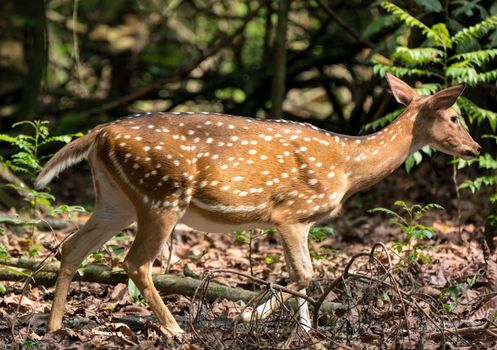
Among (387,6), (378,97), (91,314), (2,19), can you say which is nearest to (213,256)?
(91,314)

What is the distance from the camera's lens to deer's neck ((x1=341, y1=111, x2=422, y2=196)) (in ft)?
21.9

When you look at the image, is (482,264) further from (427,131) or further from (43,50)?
(43,50)

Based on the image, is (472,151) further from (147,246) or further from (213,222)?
(147,246)

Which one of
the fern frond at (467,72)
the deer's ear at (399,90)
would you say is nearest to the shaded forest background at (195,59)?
the fern frond at (467,72)

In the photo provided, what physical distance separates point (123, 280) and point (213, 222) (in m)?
0.99

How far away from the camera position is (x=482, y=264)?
23.5 feet

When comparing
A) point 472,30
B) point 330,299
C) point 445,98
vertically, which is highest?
point 472,30

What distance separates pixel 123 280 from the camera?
686 cm

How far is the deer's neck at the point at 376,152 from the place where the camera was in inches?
263

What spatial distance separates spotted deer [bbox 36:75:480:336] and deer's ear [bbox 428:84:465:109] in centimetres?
1

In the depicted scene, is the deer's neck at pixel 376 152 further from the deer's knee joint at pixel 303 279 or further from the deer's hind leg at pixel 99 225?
the deer's hind leg at pixel 99 225

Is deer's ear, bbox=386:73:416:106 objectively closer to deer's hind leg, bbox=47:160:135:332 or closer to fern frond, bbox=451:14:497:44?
fern frond, bbox=451:14:497:44

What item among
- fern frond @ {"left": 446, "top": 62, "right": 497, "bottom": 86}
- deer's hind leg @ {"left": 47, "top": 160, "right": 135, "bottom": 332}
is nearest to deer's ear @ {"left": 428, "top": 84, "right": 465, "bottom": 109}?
fern frond @ {"left": 446, "top": 62, "right": 497, "bottom": 86}

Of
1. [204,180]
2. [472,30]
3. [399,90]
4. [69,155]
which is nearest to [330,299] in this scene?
[204,180]
